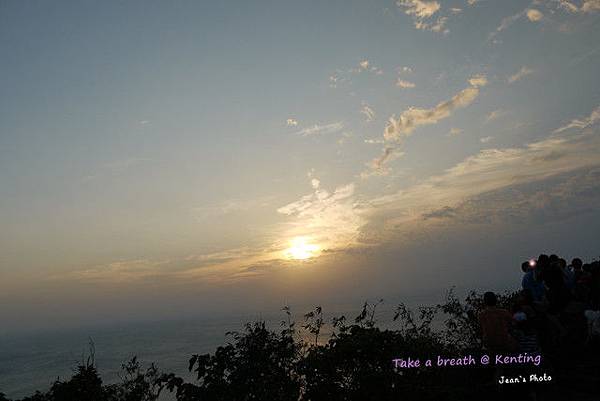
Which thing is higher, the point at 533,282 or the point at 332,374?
the point at 533,282

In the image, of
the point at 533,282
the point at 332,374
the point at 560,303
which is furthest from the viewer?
the point at 533,282

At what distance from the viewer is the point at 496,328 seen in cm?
779

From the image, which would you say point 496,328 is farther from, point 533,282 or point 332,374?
point 533,282

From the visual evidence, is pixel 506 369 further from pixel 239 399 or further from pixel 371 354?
pixel 239 399

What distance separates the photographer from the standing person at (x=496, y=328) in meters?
7.71

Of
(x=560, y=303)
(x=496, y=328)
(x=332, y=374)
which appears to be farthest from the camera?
(x=560, y=303)

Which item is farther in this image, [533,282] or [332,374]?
[533,282]

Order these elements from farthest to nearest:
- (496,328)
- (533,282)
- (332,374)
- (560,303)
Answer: (533,282), (560,303), (332,374), (496,328)

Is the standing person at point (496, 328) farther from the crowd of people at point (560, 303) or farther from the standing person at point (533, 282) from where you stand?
the standing person at point (533, 282)

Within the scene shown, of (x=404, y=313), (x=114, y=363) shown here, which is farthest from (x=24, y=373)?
(x=404, y=313)

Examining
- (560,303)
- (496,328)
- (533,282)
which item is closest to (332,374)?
(496,328)

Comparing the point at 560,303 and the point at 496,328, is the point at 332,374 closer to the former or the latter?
the point at 496,328

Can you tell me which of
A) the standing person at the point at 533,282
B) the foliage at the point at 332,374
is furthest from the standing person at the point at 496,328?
the standing person at the point at 533,282

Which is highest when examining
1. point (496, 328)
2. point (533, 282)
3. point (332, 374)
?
point (533, 282)
